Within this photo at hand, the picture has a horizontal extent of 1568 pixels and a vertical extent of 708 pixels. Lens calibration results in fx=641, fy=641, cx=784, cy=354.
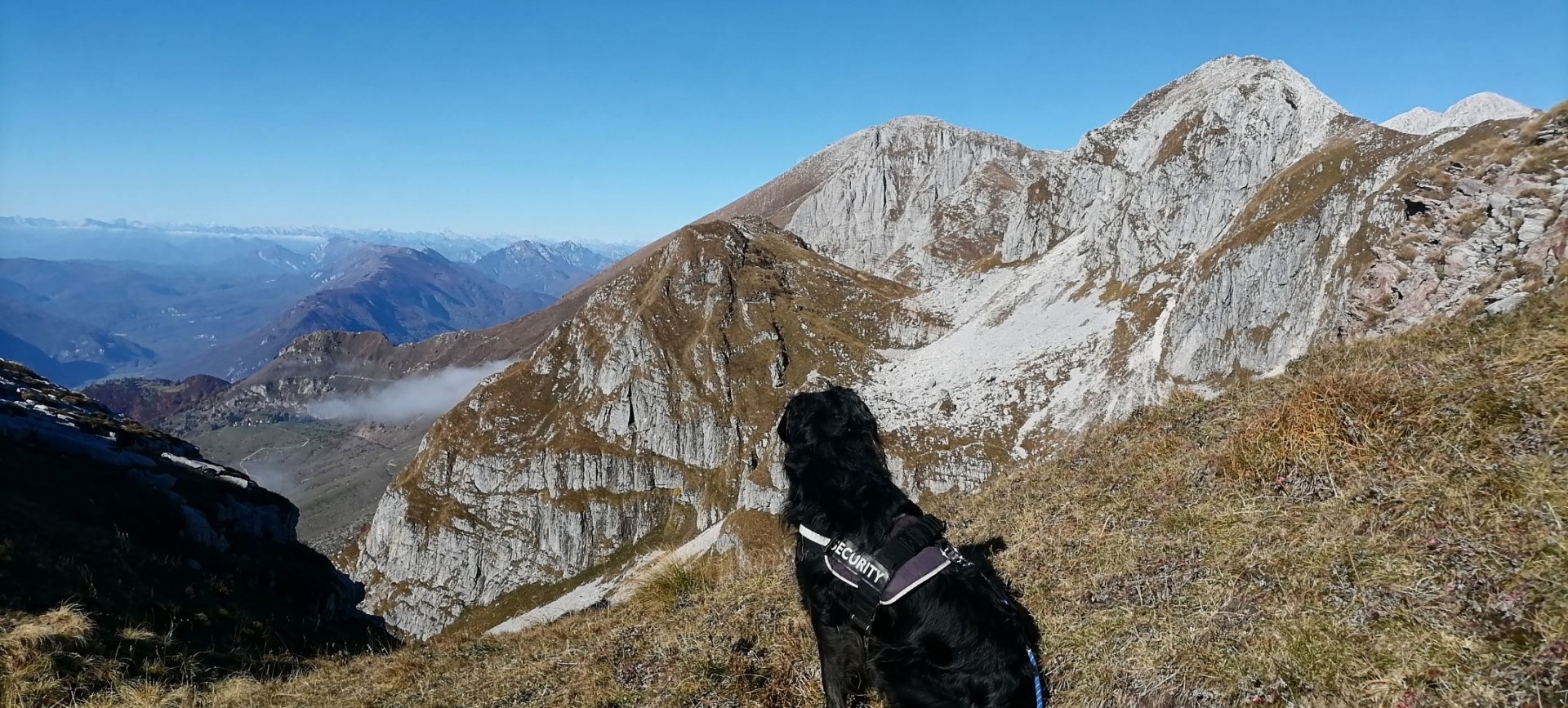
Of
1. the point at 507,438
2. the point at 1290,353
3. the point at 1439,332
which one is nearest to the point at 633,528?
the point at 507,438

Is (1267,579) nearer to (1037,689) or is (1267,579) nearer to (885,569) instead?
(1037,689)

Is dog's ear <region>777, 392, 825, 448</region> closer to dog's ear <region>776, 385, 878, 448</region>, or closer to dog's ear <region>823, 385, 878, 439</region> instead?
dog's ear <region>776, 385, 878, 448</region>

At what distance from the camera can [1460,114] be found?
6250 inches

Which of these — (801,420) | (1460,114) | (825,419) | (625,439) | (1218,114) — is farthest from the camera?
(1460,114)

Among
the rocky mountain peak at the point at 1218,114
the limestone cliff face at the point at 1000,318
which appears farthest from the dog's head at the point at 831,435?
the rocky mountain peak at the point at 1218,114

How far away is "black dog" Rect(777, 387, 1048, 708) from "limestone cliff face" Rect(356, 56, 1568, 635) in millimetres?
9619

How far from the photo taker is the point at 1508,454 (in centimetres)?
473

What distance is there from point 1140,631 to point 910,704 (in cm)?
181

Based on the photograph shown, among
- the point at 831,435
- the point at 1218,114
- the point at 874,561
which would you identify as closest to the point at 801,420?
the point at 831,435

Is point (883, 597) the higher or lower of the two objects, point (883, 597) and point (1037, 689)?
the higher

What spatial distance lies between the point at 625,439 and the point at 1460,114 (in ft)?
712

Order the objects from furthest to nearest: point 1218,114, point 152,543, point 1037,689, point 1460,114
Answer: point 1460,114 < point 1218,114 < point 152,543 < point 1037,689

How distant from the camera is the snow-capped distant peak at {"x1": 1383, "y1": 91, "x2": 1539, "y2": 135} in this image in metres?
148

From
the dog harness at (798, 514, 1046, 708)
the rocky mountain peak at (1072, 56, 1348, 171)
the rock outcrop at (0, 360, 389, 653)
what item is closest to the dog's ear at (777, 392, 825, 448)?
the dog harness at (798, 514, 1046, 708)
